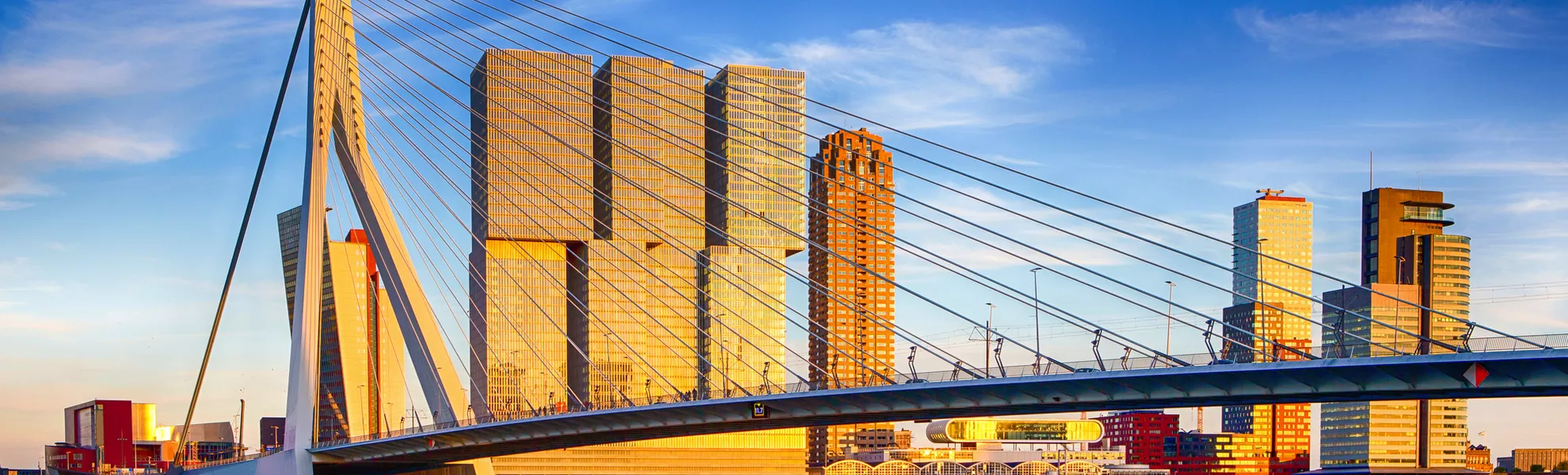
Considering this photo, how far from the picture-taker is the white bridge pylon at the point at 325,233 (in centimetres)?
5538

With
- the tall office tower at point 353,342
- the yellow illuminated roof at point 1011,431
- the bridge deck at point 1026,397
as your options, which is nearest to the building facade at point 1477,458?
the yellow illuminated roof at point 1011,431

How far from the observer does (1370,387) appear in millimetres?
40375

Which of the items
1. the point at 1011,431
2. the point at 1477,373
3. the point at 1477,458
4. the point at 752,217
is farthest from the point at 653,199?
the point at 1477,373

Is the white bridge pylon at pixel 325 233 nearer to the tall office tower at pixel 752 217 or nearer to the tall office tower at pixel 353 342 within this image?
the tall office tower at pixel 353 342

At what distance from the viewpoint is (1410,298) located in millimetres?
146500

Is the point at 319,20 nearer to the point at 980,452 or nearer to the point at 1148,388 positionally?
the point at 1148,388

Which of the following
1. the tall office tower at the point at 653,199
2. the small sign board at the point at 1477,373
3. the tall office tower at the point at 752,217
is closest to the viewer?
the small sign board at the point at 1477,373

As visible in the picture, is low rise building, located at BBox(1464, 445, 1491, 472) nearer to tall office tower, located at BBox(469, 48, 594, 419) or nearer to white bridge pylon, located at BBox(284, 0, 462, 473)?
tall office tower, located at BBox(469, 48, 594, 419)

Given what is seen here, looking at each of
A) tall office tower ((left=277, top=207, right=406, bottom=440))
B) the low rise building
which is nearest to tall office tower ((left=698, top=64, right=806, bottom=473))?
tall office tower ((left=277, top=207, right=406, bottom=440))

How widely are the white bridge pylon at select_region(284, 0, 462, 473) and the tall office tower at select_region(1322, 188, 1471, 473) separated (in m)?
107

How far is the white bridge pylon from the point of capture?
2180 inches

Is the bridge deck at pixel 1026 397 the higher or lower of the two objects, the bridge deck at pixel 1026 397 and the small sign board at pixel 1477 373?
the lower

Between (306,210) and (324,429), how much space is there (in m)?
107

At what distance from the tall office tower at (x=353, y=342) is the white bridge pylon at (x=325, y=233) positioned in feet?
17.6
